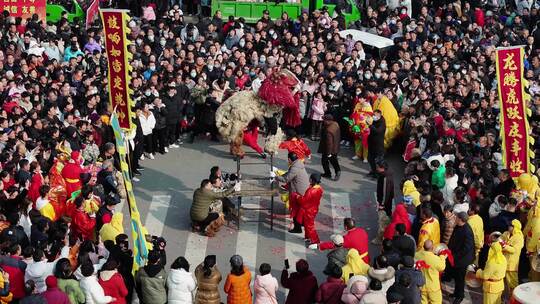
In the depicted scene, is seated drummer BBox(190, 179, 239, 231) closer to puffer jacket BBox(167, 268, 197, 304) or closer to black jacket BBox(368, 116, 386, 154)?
puffer jacket BBox(167, 268, 197, 304)

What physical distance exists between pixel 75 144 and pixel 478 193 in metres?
7.47

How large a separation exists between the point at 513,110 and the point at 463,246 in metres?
3.20

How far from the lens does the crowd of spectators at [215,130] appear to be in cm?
1388

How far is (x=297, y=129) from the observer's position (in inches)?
898

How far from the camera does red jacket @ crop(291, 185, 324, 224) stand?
16938mm

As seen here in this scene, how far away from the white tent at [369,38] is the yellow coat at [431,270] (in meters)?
11.9

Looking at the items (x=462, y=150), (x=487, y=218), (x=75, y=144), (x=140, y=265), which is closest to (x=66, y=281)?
(x=140, y=265)

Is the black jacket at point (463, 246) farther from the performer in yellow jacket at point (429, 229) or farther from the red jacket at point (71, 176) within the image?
the red jacket at point (71, 176)

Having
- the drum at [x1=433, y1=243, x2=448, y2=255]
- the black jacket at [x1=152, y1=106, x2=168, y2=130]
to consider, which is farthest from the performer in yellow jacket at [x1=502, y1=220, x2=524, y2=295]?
the black jacket at [x1=152, y1=106, x2=168, y2=130]

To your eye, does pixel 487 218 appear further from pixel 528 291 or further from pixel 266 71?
pixel 266 71

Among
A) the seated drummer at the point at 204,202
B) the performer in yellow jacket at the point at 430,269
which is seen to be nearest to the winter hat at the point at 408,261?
the performer in yellow jacket at the point at 430,269

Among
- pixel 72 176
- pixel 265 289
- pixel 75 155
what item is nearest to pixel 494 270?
pixel 265 289

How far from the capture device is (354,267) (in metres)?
14.2

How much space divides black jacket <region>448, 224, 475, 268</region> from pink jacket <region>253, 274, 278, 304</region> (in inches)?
122
